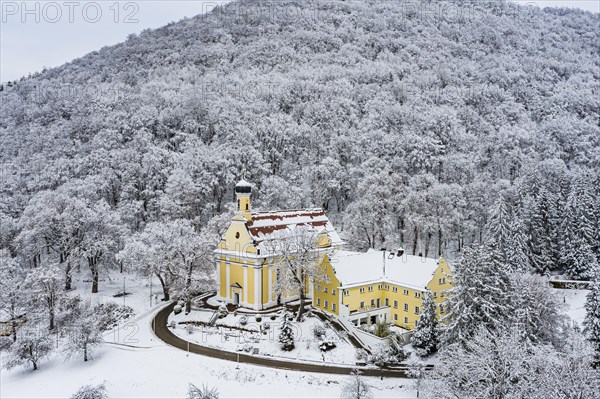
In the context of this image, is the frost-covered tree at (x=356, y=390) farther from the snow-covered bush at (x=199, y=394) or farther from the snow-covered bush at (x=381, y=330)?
the snow-covered bush at (x=381, y=330)

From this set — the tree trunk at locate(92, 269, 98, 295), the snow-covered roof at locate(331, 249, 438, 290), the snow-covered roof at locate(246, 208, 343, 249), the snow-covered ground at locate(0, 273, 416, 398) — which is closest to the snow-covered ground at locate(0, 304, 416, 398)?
the snow-covered ground at locate(0, 273, 416, 398)

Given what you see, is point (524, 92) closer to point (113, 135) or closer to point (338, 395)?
point (113, 135)

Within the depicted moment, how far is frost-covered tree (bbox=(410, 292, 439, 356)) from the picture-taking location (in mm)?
35781

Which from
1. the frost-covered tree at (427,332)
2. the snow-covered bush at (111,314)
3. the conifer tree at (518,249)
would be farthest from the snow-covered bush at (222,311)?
the conifer tree at (518,249)

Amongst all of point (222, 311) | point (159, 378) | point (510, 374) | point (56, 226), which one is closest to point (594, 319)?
point (510, 374)

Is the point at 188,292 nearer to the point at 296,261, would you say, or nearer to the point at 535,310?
Result: the point at 296,261

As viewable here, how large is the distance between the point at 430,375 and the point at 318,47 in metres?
113

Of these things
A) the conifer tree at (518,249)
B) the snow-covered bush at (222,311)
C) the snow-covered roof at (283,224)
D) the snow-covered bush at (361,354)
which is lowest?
the snow-covered bush at (361,354)

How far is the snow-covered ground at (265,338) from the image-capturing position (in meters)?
35.7

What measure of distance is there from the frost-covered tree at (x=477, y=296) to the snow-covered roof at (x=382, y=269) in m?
7.90

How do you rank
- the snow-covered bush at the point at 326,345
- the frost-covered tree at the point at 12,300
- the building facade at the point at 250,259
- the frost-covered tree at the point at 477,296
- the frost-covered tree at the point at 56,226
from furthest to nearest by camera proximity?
1. the frost-covered tree at the point at 56,226
2. the building facade at the point at 250,259
3. the frost-covered tree at the point at 12,300
4. the snow-covered bush at the point at 326,345
5. the frost-covered tree at the point at 477,296

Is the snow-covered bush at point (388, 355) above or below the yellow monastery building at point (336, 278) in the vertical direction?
below

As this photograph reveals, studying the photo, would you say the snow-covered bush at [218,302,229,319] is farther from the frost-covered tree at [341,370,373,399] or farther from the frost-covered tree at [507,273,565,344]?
the frost-covered tree at [507,273,565,344]

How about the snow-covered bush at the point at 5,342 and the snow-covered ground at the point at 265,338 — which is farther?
the snow-covered bush at the point at 5,342
